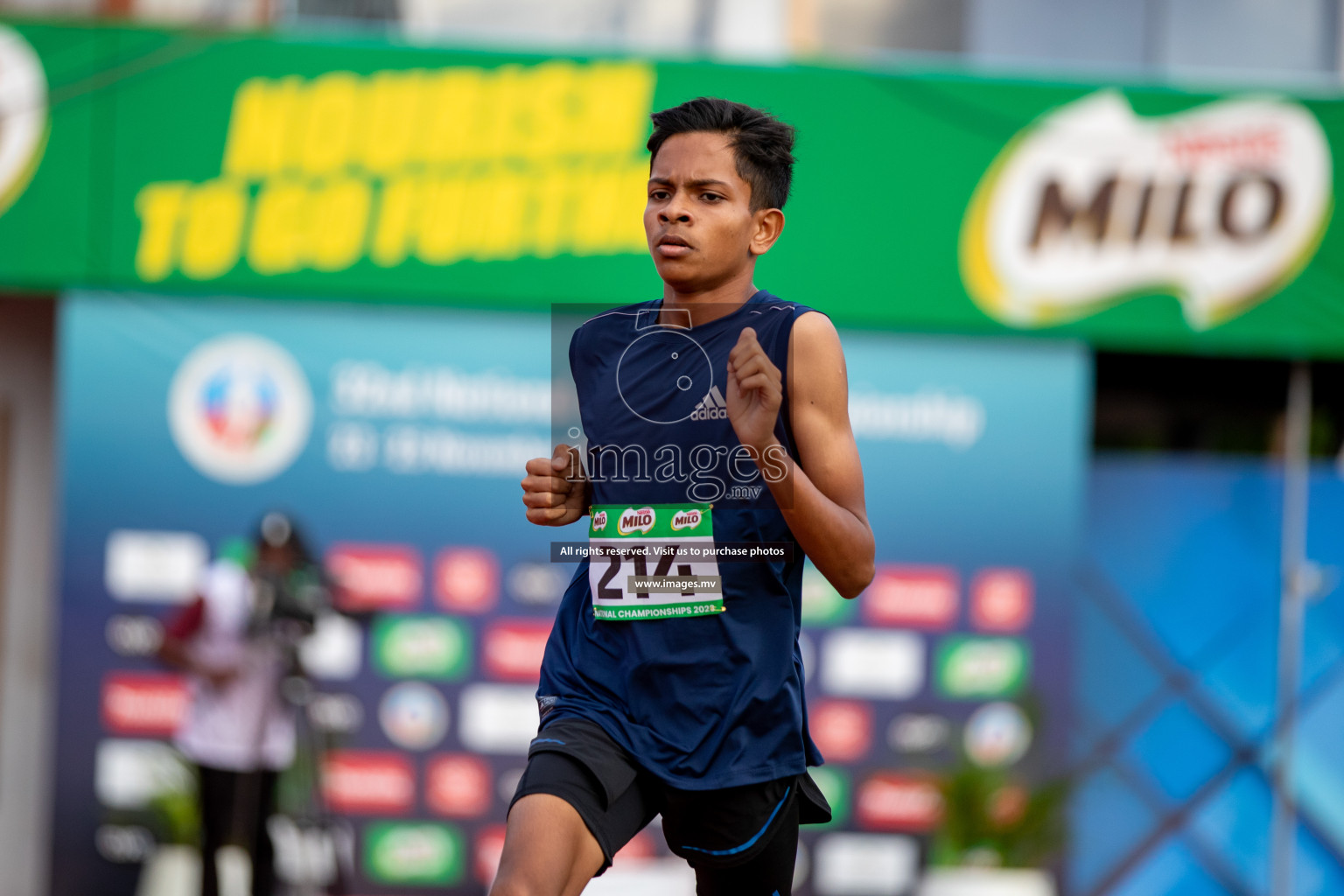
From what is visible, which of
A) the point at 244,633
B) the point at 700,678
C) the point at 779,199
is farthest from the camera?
the point at 244,633

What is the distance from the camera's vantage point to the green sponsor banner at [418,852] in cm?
659

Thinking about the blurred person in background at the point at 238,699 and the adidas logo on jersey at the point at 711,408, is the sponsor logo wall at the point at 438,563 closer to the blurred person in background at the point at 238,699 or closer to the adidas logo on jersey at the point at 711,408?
the blurred person in background at the point at 238,699

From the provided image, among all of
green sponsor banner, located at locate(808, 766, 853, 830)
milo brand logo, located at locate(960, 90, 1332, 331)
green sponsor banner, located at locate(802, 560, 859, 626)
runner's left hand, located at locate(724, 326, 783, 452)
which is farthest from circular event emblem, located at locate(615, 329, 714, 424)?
milo brand logo, located at locate(960, 90, 1332, 331)

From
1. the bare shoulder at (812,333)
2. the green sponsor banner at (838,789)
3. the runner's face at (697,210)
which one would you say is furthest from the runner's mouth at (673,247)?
the green sponsor banner at (838,789)

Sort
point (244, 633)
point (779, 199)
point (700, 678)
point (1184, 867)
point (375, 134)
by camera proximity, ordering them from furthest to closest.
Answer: point (1184, 867), point (375, 134), point (244, 633), point (779, 199), point (700, 678)

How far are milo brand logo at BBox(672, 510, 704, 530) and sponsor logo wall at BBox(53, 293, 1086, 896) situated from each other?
4172mm

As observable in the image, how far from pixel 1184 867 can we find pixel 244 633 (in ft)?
16.1

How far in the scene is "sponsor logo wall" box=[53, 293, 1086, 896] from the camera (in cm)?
653

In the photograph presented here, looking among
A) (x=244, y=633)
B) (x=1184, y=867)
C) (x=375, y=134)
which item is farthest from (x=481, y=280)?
(x=1184, y=867)

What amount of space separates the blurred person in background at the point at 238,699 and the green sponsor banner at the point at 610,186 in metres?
1.49

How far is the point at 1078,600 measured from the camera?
750 centimetres

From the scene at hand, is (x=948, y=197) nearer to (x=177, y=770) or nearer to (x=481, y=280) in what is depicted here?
(x=481, y=280)

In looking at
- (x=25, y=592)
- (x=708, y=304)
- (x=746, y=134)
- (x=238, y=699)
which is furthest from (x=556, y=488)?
(x=25, y=592)

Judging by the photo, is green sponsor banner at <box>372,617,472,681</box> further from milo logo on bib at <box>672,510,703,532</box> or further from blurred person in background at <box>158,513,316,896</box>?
milo logo on bib at <box>672,510,703,532</box>
